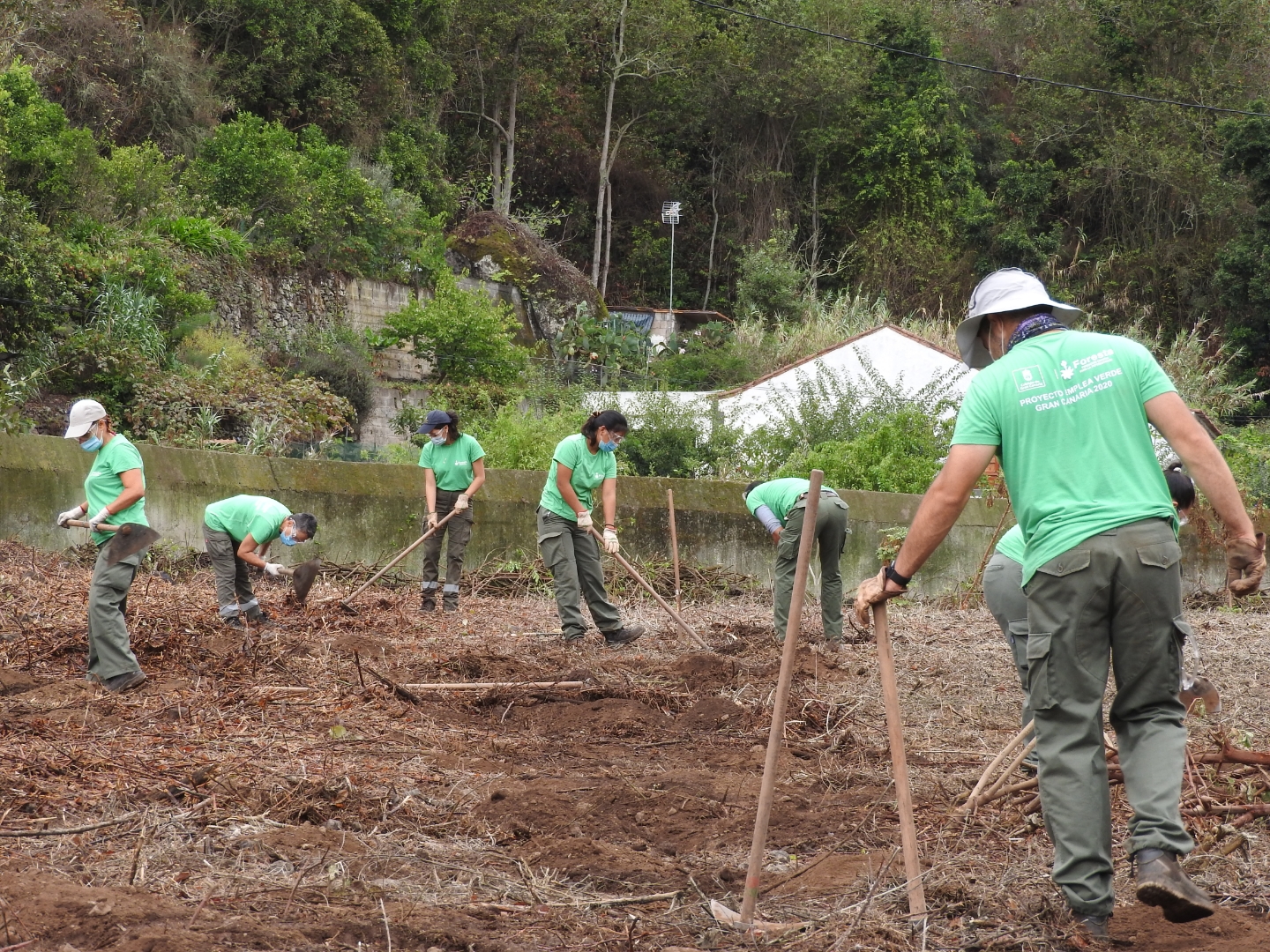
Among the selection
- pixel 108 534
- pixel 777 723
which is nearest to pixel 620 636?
pixel 108 534

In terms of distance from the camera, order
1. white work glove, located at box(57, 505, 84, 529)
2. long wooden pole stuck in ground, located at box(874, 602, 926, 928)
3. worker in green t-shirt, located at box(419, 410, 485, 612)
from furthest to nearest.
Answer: worker in green t-shirt, located at box(419, 410, 485, 612), white work glove, located at box(57, 505, 84, 529), long wooden pole stuck in ground, located at box(874, 602, 926, 928)

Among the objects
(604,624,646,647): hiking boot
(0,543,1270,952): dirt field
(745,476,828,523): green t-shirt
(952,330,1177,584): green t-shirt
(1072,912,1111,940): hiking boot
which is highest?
(952,330,1177,584): green t-shirt

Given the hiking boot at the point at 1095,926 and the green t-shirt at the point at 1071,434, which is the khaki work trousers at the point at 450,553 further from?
the hiking boot at the point at 1095,926

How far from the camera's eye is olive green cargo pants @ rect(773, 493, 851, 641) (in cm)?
823

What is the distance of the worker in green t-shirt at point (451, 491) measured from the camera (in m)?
10.3

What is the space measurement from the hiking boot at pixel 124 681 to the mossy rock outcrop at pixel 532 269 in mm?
17522

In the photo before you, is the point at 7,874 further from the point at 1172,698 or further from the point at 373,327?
the point at 373,327

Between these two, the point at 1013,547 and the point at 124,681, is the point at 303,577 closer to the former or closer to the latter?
the point at 124,681

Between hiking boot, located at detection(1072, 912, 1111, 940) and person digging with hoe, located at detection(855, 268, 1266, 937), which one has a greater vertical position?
person digging with hoe, located at detection(855, 268, 1266, 937)

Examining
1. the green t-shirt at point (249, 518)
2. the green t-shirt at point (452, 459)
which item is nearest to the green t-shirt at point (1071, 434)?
the green t-shirt at point (249, 518)

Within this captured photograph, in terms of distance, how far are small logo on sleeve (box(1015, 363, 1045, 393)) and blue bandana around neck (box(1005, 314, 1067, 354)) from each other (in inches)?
6.1

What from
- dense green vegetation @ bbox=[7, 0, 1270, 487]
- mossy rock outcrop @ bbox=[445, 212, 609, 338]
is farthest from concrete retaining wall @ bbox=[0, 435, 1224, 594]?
mossy rock outcrop @ bbox=[445, 212, 609, 338]

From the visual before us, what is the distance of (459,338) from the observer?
1805 cm

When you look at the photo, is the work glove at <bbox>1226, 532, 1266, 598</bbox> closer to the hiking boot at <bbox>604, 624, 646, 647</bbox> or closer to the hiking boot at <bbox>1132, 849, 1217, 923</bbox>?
the hiking boot at <bbox>1132, 849, 1217, 923</bbox>
